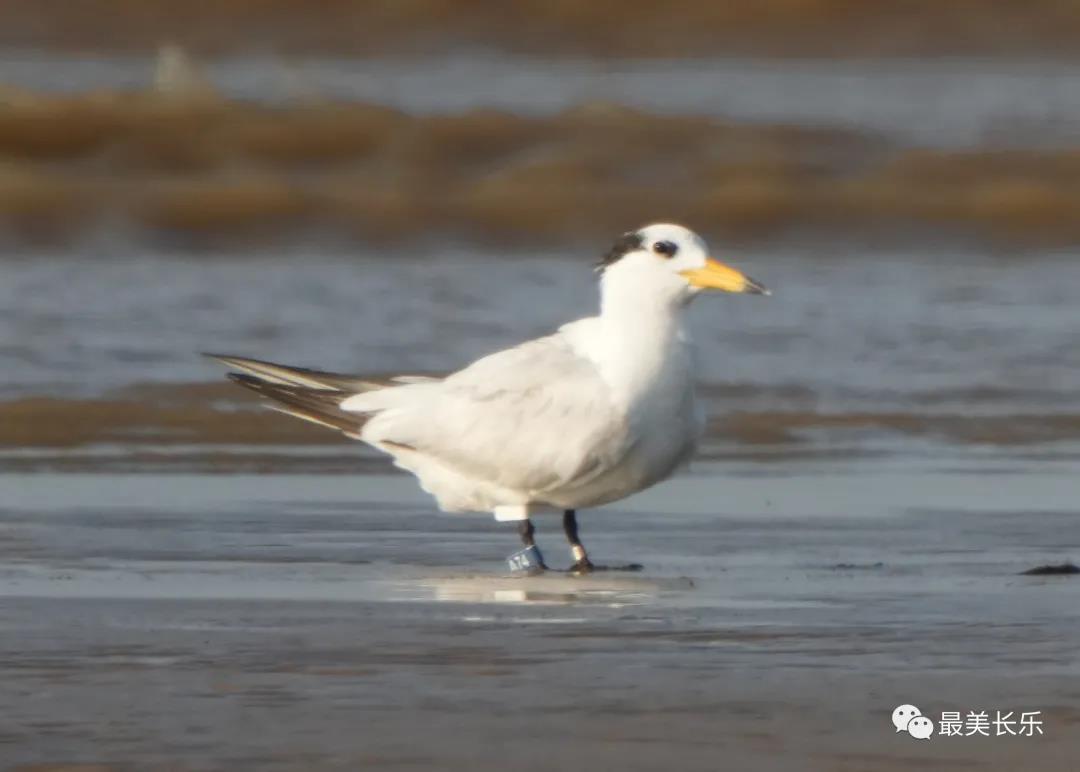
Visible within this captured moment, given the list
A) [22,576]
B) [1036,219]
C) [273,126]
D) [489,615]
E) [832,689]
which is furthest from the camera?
[273,126]

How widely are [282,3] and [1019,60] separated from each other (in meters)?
7.40

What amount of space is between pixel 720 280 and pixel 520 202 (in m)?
9.89

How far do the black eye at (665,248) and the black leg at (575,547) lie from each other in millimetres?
755

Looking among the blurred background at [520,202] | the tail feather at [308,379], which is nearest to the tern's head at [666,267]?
the tail feather at [308,379]

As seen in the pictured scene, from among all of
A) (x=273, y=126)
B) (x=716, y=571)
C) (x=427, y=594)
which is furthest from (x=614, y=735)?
(x=273, y=126)

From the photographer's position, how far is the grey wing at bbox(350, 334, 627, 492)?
6816 mm

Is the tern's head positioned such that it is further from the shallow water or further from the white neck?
the shallow water

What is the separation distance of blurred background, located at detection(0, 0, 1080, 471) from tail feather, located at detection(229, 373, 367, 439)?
1.18 metres

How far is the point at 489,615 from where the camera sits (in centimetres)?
582

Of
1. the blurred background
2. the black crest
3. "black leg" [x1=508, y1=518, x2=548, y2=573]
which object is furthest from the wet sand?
the blurred background

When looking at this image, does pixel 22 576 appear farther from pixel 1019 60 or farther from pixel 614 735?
pixel 1019 60

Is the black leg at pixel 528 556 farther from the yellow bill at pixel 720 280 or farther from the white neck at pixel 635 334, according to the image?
the yellow bill at pixel 720 280

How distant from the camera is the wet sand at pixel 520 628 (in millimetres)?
4516

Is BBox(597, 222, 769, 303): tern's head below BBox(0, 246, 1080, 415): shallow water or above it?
below
